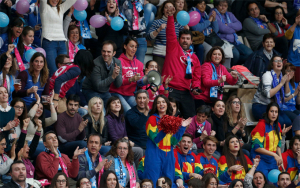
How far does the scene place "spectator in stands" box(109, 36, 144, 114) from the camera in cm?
906

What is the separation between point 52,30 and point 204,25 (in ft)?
9.54

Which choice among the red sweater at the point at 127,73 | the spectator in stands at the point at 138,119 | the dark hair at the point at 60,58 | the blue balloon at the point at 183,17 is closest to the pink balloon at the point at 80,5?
the red sweater at the point at 127,73

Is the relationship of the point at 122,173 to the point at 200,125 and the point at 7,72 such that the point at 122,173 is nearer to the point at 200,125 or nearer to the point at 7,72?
the point at 200,125

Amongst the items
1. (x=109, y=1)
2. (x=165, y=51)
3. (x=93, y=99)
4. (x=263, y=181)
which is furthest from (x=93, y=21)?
(x=263, y=181)

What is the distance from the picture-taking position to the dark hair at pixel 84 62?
862cm

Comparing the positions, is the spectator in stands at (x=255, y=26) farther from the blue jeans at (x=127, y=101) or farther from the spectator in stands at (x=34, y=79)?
the spectator in stands at (x=34, y=79)

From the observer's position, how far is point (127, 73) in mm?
9359

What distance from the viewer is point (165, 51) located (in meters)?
10.3

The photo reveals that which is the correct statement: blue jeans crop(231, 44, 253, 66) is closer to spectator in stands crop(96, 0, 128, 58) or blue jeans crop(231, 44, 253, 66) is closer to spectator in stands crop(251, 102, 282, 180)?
spectator in stands crop(251, 102, 282, 180)

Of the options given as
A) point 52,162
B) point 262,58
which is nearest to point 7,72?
point 52,162

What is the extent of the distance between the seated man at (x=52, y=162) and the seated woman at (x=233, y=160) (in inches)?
88.0

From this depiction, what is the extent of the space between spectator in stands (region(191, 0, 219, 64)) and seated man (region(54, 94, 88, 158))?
10.9 ft

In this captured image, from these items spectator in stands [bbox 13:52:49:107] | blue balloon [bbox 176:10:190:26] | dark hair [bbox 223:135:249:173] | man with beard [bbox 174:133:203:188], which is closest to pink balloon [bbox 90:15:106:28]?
blue balloon [bbox 176:10:190:26]

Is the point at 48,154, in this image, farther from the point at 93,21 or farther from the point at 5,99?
the point at 93,21
